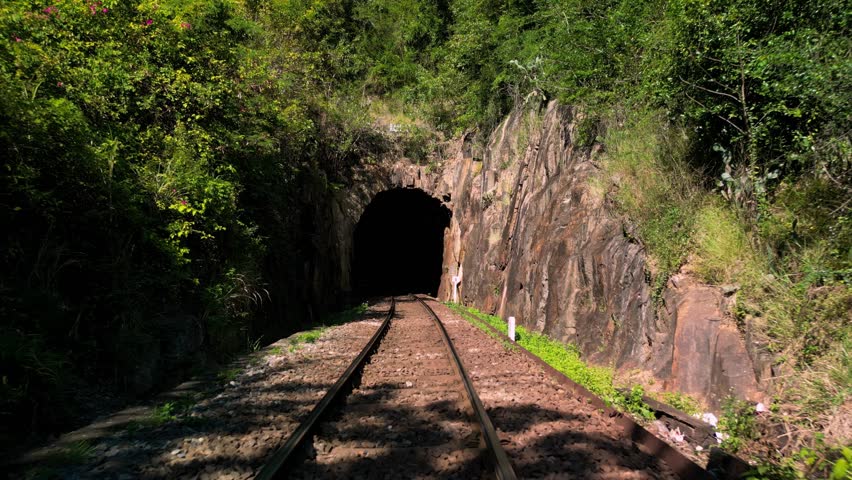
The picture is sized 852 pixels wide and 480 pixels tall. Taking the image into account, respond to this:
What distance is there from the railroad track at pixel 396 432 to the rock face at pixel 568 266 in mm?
2799

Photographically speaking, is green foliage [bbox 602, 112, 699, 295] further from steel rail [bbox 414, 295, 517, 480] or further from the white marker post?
the white marker post

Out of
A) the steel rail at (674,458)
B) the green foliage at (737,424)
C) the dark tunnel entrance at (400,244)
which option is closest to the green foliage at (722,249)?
the green foliage at (737,424)

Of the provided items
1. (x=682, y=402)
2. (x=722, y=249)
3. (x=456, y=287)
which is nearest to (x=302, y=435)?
(x=682, y=402)

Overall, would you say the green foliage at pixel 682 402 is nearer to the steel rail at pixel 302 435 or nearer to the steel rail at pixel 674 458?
the steel rail at pixel 674 458

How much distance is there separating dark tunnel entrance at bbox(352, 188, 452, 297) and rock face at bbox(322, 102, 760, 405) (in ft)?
20.1

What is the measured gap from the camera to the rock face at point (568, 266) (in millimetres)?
5254

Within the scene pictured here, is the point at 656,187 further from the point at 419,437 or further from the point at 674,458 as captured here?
the point at 419,437

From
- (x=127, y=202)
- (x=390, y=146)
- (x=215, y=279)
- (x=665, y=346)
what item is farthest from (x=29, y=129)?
(x=390, y=146)

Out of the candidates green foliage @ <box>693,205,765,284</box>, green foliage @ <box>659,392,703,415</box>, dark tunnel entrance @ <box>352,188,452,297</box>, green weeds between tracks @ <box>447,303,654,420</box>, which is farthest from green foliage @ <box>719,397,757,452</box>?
dark tunnel entrance @ <box>352,188,452,297</box>

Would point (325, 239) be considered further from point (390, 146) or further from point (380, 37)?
point (380, 37)

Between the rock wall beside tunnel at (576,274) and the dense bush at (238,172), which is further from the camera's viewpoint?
the rock wall beside tunnel at (576,274)

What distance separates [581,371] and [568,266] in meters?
3.25

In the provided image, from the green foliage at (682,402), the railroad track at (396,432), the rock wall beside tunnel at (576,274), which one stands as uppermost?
the rock wall beside tunnel at (576,274)

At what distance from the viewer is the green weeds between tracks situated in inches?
198
